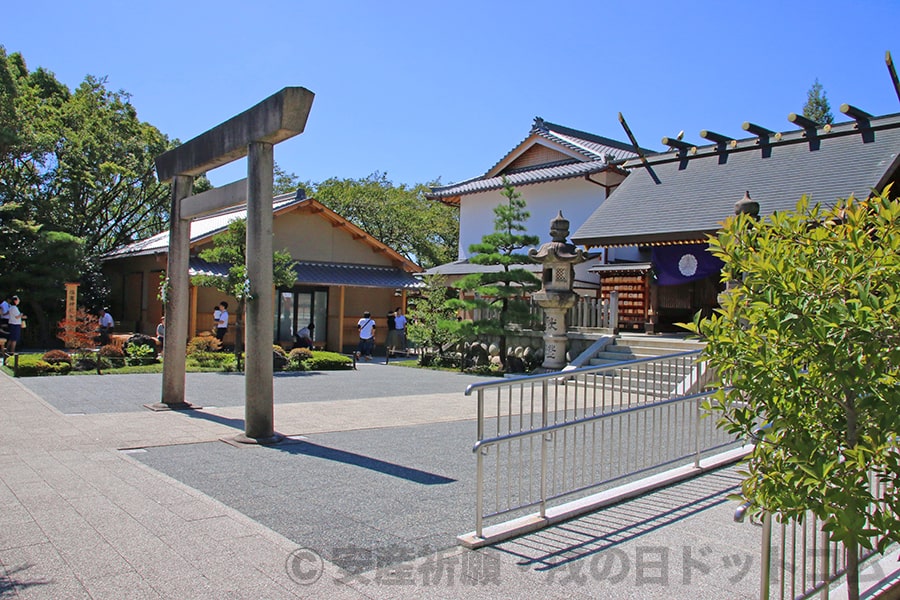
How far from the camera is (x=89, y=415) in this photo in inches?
395

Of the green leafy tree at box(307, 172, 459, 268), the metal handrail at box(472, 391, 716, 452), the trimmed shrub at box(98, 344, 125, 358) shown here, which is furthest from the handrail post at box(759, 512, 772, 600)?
the green leafy tree at box(307, 172, 459, 268)

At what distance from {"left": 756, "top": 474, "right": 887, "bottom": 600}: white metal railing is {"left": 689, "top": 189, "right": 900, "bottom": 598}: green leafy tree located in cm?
37

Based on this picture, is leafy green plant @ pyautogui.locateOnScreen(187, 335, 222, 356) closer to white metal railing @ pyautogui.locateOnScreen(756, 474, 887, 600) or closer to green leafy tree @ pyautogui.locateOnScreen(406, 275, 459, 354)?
green leafy tree @ pyautogui.locateOnScreen(406, 275, 459, 354)

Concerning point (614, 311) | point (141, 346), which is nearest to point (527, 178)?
point (614, 311)

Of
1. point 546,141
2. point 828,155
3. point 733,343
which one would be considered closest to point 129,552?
point 733,343

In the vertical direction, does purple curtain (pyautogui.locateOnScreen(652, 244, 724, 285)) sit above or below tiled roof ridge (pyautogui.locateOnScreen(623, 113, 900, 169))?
below

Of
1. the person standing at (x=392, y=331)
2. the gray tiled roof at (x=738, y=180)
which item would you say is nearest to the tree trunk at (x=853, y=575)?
the gray tiled roof at (x=738, y=180)

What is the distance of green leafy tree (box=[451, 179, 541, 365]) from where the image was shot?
17953 mm

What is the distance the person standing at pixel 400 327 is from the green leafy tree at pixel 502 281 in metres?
5.67

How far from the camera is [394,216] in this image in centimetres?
3534

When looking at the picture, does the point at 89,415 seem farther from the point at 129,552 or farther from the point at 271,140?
the point at 129,552

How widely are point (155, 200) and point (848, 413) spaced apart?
32335 mm

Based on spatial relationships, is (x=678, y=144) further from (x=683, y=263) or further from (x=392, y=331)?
(x=392, y=331)

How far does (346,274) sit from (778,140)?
1490 cm
